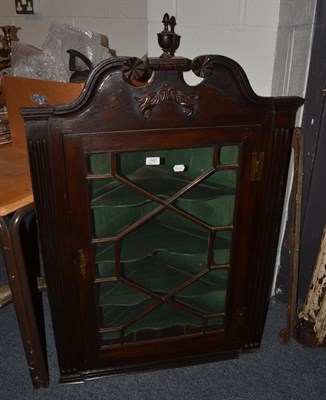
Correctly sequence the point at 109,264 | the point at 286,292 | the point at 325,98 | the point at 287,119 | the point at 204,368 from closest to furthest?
the point at 287,119
the point at 109,264
the point at 325,98
the point at 204,368
the point at 286,292

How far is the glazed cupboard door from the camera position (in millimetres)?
1222

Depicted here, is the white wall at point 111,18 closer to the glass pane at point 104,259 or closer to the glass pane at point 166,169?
the glass pane at point 166,169

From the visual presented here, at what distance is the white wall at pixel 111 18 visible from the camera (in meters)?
1.99

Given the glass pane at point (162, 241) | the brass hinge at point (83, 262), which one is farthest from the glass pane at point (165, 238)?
the brass hinge at point (83, 262)

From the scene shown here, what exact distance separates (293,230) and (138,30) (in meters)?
1.20

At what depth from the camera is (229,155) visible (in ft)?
4.41

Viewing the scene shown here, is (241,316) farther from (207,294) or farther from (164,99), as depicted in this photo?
(164,99)

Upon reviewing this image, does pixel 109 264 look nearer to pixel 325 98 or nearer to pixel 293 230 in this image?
pixel 293 230

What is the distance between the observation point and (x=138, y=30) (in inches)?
79.1

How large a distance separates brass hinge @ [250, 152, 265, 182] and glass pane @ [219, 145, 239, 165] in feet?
0.17

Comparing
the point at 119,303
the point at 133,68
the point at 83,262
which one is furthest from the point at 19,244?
the point at 133,68

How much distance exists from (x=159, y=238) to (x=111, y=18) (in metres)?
1.19

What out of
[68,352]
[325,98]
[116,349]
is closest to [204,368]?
[116,349]

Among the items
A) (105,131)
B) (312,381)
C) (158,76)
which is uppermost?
(158,76)
